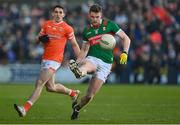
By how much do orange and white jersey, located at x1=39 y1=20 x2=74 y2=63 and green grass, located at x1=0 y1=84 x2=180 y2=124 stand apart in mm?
1370

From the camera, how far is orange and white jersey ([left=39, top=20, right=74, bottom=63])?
17.4 metres

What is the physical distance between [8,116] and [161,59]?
19.2 meters

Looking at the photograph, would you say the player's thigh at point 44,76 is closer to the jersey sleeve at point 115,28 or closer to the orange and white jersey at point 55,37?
the orange and white jersey at point 55,37

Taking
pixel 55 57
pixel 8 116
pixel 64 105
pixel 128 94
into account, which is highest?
pixel 55 57

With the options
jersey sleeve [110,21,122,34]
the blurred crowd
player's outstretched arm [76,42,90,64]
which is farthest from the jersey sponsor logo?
the blurred crowd

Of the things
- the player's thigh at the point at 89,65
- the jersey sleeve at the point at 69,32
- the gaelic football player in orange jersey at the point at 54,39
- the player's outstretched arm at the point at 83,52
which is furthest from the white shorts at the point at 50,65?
the player's thigh at the point at 89,65

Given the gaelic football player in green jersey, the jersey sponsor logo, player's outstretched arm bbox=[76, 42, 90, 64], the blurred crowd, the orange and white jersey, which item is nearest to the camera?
the gaelic football player in green jersey

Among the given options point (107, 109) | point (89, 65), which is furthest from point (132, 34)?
point (89, 65)

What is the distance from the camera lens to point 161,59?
35562 millimetres

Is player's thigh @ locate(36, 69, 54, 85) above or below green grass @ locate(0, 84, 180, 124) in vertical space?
above

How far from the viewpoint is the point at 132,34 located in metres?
36.2

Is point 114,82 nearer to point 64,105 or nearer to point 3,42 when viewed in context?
point 3,42

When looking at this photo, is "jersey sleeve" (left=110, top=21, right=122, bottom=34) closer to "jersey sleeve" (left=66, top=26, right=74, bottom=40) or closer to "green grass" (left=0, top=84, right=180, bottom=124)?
"jersey sleeve" (left=66, top=26, right=74, bottom=40)

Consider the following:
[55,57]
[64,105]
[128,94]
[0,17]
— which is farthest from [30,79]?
[55,57]
